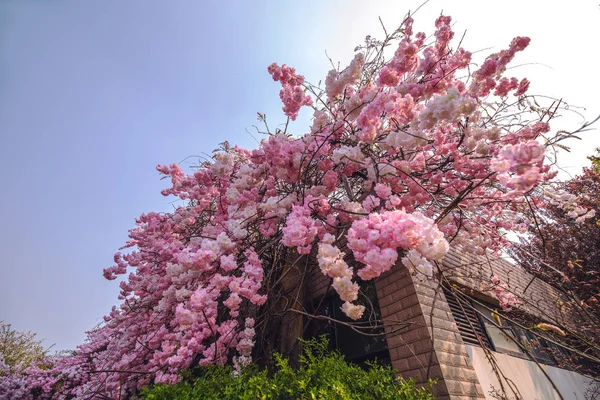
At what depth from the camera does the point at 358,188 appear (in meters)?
4.41

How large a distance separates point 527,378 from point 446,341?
216 cm

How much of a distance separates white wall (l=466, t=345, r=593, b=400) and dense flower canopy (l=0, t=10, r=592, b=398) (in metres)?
1.39

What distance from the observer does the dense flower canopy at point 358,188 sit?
206 cm

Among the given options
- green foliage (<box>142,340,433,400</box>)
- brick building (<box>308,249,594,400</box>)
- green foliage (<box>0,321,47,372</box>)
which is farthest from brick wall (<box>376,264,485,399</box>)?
green foliage (<box>0,321,47,372</box>)

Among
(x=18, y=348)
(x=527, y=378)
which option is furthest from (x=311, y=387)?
(x=18, y=348)

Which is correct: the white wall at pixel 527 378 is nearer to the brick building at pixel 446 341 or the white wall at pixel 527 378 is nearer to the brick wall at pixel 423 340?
the brick building at pixel 446 341

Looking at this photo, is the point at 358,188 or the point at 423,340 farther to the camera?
the point at 358,188

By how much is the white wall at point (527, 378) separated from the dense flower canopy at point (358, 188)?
1.39m

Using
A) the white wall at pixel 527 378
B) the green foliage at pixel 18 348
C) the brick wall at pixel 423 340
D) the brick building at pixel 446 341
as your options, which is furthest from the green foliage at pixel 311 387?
the green foliage at pixel 18 348

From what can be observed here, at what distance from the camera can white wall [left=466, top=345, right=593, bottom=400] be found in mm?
2975

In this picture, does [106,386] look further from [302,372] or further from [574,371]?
[574,371]

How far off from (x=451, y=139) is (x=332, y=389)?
3.53 m

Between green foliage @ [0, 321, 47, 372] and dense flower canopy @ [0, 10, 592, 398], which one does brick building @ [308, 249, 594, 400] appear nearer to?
dense flower canopy @ [0, 10, 592, 398]

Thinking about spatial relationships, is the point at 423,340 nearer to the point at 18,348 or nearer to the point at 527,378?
the point at 527,378
